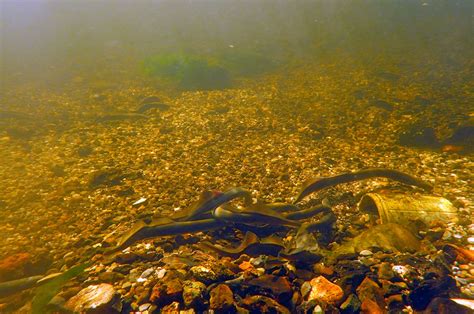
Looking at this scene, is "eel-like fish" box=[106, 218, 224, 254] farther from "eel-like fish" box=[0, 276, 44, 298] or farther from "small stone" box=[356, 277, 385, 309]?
"small stone" box=[356, 277, 385, 309]

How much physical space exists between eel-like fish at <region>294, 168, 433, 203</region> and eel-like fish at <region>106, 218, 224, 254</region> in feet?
5.44

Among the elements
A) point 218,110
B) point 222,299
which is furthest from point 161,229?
point 218,110

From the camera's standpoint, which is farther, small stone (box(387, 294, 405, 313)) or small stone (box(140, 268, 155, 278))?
small stone (box(140, 268, 155, 278))

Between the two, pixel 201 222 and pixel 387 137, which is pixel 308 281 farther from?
pixel 387 137

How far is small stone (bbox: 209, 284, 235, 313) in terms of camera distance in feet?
9.38

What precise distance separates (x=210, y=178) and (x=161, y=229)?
1.95m

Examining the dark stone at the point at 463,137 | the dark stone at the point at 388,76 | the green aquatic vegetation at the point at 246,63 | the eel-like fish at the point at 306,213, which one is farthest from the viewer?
the green aquatic vegetation at the point at 246,63

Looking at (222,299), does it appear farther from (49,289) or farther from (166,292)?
(49,289)

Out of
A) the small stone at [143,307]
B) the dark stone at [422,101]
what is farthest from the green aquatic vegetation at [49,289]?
the dark stone at [422,101]

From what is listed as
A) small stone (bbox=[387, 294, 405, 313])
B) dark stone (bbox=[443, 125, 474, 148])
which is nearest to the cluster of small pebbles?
small stone (bbox=[387, 294, 405, 313])

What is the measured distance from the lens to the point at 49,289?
3.42 m

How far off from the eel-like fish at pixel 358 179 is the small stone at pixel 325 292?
201 centimetres

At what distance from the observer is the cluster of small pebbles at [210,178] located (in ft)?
10.1

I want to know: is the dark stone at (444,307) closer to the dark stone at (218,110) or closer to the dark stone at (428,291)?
the dark stone at (428,291)
